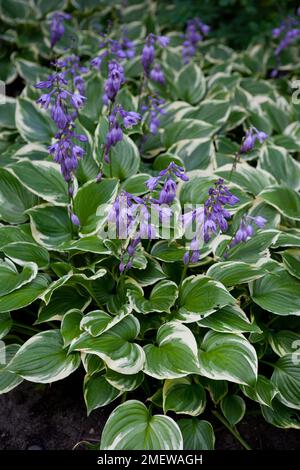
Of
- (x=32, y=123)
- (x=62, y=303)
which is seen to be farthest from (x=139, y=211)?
(x=32, y=123)

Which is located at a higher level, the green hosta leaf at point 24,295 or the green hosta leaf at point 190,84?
the green hosta leaf at point 190,84

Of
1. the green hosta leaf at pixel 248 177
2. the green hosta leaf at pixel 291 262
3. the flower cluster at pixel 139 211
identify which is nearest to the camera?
the flower cluster at pixel 139 211

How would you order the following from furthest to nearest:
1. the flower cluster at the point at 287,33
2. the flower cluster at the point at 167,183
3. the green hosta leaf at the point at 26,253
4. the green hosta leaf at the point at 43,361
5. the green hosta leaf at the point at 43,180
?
the flower cluster at the point at 287,33
the green hosta leaf at the point at 43,180
the green hosta leaf at the point at 26,253
the green hosta leaf at the point at 43,361
the flower cluster at the point at 167,183

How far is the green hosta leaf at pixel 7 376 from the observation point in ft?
8.38

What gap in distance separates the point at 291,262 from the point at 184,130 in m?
1.37

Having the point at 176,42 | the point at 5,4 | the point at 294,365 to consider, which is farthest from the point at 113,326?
the point at 5,4

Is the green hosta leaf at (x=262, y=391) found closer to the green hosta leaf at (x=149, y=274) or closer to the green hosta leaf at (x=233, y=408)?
the green hosta leaf at (x=233, y=408)

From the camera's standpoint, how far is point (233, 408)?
2.70 meters

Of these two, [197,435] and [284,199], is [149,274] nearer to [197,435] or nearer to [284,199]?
[197,435]

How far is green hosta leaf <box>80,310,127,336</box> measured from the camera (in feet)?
8.02

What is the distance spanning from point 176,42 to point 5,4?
184 cm

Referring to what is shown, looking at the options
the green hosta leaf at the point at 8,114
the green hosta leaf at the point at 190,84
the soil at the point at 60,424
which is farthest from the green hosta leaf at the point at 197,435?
the green hosta leaf at the point at 190,84

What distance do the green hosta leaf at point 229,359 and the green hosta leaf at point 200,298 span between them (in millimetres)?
162

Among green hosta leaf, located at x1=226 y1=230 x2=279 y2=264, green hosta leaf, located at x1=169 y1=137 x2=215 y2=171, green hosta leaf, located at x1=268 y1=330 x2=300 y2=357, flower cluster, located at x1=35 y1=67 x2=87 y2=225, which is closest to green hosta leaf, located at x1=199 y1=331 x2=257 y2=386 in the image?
green hosta leaf, located at x1=268 y1=330 x2=300 y2=357
